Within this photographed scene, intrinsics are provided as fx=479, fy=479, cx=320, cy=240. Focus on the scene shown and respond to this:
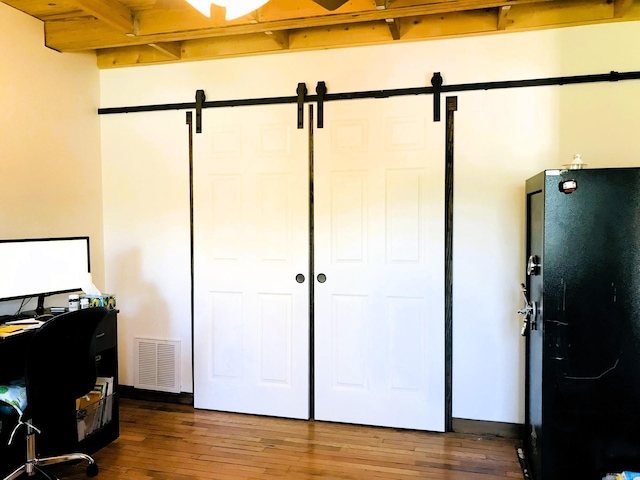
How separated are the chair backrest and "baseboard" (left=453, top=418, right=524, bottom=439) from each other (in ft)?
7.38

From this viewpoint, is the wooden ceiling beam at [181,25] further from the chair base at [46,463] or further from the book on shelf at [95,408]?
the chair base at [46,463]

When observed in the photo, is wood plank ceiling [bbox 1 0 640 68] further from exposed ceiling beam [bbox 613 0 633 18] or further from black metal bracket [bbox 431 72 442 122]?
black metal bracket [bbox 431 72 442 122]

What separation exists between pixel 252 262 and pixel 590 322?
2130 millimetres

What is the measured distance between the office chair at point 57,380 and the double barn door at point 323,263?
3.52 feet

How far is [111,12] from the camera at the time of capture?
2869 mm

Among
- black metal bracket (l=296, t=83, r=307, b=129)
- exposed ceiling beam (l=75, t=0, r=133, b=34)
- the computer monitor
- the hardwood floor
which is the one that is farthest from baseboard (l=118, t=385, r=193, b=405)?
exposed ceiling beam (l=75, t=0, r=133, b=34)

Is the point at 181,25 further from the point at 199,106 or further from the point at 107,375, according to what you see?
the point at 107,375

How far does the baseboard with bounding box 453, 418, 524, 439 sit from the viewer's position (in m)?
3.04

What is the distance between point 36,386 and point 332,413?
71.9 inches

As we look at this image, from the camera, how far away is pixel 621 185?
2158 millimetres

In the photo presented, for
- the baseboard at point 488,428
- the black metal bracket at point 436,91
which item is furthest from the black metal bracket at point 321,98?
the baseboard at point 488,428

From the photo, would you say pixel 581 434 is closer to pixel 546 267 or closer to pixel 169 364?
pixel 546 267

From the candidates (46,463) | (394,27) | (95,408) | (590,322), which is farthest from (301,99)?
(46,463)

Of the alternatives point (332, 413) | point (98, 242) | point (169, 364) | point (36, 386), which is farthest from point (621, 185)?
point (98, 242)
